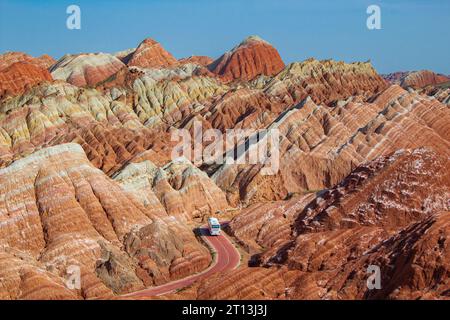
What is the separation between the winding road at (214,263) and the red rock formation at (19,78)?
97014mm

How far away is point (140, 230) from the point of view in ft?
204

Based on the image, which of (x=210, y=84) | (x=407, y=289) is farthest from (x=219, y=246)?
(x=210, y=84)

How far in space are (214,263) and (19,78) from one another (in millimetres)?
117249

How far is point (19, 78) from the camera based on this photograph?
541ft

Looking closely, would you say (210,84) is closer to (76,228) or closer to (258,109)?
(258,109)

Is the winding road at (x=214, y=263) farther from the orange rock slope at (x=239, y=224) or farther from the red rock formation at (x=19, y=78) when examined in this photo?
the red rock formation at (x=19, y=78)

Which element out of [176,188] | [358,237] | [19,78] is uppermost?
[19,78]

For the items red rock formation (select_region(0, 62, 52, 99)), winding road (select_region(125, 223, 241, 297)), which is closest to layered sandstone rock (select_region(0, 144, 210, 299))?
winding road (select_region(125, 223, 241, 297))

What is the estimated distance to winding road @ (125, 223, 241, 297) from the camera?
54938 millimetres

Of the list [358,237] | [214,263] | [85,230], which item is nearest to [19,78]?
[85,230]

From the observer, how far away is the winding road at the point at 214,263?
54.9 m

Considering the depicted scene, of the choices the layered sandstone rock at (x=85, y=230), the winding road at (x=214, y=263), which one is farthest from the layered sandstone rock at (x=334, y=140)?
the layered sandstone rock at (x=85, y=230)

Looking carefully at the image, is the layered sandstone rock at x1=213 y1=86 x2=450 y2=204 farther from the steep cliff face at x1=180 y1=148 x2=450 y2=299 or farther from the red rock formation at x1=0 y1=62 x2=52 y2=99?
the red rock formation at x1=0 y1=62 x2=52 y2=99

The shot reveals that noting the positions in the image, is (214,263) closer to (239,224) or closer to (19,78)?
(239,224)
